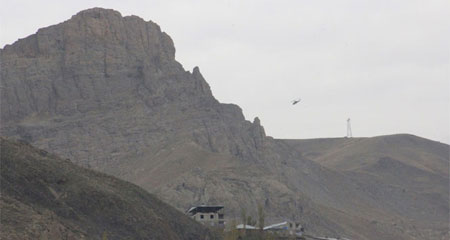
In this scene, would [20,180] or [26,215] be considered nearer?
[26,215]

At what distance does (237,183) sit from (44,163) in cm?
7167

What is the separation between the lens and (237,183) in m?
184

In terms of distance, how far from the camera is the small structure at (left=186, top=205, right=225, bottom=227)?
154125mm

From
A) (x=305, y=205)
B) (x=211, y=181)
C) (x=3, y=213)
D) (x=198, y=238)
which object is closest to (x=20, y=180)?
(x=3, y=213)

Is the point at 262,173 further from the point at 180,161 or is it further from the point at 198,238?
the point at 198,238

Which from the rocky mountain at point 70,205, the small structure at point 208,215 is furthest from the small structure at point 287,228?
the rocky mountain at point 70,205

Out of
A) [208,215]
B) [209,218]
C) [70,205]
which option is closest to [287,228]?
[209,218]

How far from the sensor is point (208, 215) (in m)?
156

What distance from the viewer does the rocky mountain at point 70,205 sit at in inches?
3880

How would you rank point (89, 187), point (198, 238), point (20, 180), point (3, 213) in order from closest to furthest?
1. point (3, 213)
2. point (20, 180)
3. point (89, 187)
4. point (198, 238)

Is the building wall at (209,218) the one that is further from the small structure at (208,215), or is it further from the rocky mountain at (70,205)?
the rocky mountain at (70,205)

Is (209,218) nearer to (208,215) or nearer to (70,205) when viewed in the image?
(208,215)

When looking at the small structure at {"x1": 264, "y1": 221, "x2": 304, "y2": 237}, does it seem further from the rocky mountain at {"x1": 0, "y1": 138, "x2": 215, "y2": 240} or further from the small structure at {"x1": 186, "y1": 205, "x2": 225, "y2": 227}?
the rocky mountain at {"x1": 0, "y1": 138, "x2": 215, "y2": 240}

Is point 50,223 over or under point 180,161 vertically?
under
